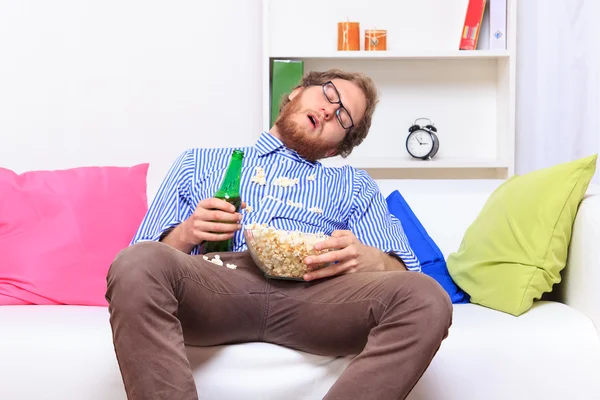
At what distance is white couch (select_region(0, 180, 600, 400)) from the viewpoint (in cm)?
166

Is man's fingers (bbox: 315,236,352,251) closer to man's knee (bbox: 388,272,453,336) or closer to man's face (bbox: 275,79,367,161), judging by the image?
man's knee (bbox: 388,272,453,336)

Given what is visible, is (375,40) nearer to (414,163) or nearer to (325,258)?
(414,163)

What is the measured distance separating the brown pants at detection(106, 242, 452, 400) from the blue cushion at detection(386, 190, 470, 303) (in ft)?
1.68

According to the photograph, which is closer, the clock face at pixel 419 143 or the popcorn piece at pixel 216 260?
the popcorn piece at pixel 216 260

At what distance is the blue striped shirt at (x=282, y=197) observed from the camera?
74.6 inches

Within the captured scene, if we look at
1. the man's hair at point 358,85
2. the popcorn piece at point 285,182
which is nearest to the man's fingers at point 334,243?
the popcorn piece at point 285,182

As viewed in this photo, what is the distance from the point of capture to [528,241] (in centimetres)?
194

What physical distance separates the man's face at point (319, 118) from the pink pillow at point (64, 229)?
51cm

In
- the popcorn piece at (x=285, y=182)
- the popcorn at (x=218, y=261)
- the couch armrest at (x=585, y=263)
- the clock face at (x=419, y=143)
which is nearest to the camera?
the popcorn at (x=218, y=261)

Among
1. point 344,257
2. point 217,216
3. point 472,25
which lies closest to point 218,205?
point 217,216

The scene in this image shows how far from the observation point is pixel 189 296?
5.00ft

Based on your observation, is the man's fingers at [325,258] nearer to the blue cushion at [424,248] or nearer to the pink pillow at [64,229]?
the blue cushion at [424,248]

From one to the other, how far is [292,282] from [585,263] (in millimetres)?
722

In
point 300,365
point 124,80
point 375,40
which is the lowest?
point 300,365
